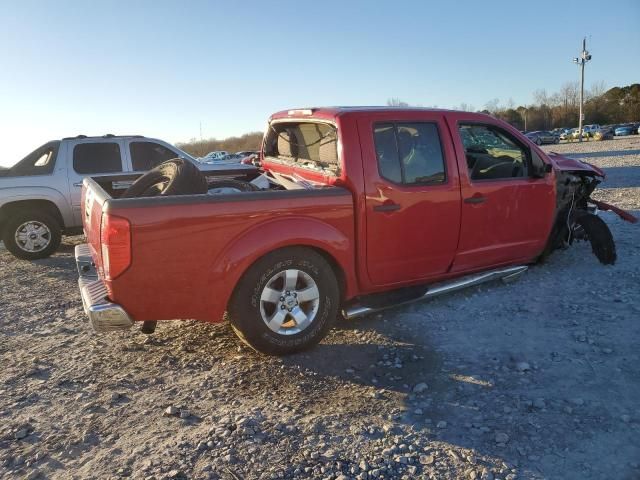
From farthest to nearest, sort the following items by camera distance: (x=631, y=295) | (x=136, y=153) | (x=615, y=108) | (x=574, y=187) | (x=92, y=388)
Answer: (x=615, y=108) < (x=136, y=153) < (x=574, y=187) < (x=631, y=295) < (x=92, y=388)

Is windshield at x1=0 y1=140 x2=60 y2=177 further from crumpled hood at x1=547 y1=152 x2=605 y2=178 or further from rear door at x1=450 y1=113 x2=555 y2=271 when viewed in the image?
crumpled hood at x1=547 y1=152 x2=605 y2=178

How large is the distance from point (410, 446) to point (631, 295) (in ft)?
10.6

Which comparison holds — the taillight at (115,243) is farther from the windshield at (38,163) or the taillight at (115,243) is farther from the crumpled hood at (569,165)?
the windshield at (38,163)

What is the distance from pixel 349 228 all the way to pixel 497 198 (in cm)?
167

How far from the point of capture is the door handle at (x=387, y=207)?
4.11 metres

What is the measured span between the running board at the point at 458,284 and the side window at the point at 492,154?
94 cm

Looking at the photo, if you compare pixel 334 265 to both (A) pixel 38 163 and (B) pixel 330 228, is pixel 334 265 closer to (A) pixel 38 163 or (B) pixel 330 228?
(B) pixel 330 228

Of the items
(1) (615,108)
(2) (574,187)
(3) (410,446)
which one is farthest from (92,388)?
(1) (615,108)

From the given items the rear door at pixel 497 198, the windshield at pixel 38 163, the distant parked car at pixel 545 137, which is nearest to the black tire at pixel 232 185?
the rear door at pixel 497 198

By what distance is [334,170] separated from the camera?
14.0 ft

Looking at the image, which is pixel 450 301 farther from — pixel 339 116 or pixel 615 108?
pixel 615 108

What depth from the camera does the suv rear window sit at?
4371mm

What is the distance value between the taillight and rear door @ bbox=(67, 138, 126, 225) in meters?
5.14

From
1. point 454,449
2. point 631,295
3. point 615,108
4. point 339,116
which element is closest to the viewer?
point 454,449
